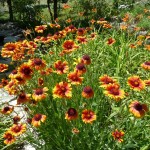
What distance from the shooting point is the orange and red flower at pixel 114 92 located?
2844 mm

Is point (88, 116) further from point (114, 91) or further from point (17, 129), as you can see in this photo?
point (17, 129)

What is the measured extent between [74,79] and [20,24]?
485 inches

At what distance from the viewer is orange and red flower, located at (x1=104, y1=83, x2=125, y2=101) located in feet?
9.33

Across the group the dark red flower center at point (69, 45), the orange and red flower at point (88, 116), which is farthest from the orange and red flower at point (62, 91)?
the dark red flower center at point (69, 45)

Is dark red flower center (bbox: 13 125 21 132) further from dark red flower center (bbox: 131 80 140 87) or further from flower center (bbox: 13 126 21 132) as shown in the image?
dark red flower center (bbox: 131 80 140 87)

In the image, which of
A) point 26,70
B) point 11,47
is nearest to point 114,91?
point 26,70

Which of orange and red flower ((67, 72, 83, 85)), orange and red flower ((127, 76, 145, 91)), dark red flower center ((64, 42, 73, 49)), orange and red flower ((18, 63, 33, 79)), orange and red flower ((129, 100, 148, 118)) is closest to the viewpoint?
orange and red flower ((129, 100, 148, 118))

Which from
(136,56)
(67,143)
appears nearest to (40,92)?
(67,143)

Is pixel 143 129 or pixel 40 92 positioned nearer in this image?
pixel 40 92

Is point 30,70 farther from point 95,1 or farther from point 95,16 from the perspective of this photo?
point 95,1

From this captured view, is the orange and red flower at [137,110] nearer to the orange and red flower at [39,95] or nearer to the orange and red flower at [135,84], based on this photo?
the orange and red flower at [135,84]

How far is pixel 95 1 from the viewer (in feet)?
52.3

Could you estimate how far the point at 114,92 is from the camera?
2898mm

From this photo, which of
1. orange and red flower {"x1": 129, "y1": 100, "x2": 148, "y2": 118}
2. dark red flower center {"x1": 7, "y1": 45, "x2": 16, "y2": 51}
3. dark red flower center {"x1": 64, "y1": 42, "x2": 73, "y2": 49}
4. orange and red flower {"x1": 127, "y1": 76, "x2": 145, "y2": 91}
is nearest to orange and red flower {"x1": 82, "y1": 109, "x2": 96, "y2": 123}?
orange and red flower {"x1": 129, "y1": 100, "x2": 148, "y2": 118}
